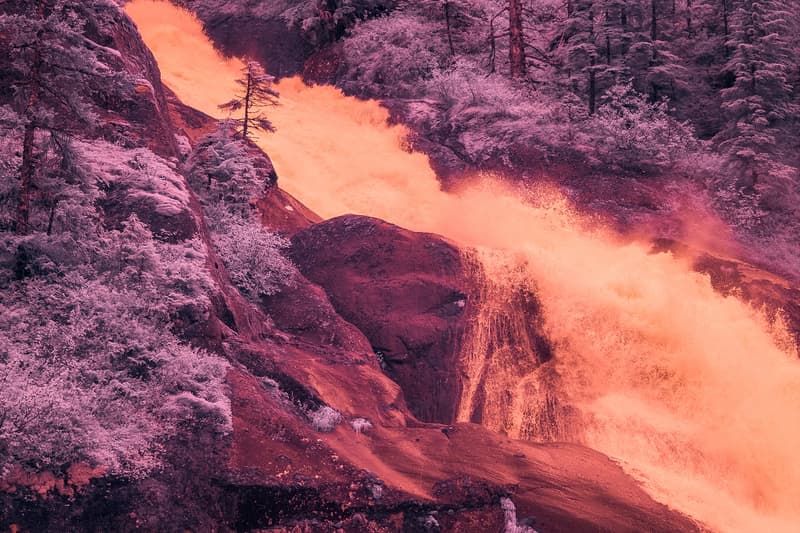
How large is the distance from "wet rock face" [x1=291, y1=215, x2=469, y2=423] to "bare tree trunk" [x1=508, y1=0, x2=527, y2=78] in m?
17.3

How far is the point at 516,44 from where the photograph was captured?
35.2 meters

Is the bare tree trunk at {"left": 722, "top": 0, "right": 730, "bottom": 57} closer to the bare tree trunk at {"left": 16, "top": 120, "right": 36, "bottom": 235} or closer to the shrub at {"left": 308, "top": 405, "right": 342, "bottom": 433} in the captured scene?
the shrub at {"left": 308, "top": 405, "right": 342, "bottom": 433}

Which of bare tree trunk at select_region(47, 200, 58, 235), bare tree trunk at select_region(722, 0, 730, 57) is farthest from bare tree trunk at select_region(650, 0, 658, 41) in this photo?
bare tree trunk at select_region(47, 200, 58, 235)

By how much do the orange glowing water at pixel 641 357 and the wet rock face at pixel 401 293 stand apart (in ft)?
2.83

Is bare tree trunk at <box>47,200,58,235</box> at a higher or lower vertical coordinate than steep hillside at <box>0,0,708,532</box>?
higher

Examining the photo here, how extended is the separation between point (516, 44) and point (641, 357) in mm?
22615

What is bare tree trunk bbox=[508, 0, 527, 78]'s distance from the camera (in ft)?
114

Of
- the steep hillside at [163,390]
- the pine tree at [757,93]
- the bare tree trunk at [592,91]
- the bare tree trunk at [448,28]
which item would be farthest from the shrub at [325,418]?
the bare tree trunk at [448,28]

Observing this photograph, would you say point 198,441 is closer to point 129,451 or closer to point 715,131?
point 129,451

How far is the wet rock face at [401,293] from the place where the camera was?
18.4 meters

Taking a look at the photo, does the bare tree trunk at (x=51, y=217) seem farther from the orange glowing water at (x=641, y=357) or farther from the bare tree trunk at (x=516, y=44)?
the bare tree trunk at (x=516, y=44)

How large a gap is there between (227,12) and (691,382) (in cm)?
4007

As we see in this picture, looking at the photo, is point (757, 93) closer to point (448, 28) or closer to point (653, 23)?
point (653, 23)

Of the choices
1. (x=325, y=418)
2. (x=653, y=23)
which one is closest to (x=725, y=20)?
(x=653, y=23)
